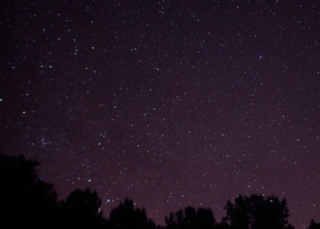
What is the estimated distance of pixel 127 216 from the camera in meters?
18.1

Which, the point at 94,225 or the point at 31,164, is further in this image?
the point at 94,225

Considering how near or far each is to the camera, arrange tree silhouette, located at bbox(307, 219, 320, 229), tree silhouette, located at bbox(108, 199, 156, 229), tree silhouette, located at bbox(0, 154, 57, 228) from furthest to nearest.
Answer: tree silhouette, located at bbox(307, 219, 320, 229) < tree silhouette, located at bbox(108, 199, 156, 229) < tree silhouette, located at bbox(0, 154, 57, 228)

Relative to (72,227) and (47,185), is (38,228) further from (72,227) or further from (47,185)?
(47,185)

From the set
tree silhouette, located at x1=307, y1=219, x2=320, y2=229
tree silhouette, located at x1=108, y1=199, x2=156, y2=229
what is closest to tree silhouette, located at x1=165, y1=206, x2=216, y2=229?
tree silhouette, located at x1=108, y1=199, x2=156, y2=229

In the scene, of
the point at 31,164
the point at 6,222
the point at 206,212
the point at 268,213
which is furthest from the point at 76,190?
the point at 268,213

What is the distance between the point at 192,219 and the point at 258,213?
5421 mm

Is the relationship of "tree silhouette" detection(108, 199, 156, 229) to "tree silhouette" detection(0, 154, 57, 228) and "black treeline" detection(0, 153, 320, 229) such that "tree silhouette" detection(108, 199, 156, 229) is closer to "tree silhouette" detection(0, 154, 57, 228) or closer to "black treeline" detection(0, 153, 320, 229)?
"black treeline" detection(0, 153, 320, 229)

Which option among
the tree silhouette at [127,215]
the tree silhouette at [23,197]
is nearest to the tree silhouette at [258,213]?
the tree silhouette at [127,215]

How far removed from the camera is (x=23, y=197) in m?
8.73

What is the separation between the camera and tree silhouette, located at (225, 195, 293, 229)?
64.2 feet

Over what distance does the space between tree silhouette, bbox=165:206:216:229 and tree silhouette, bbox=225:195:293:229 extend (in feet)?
8.78

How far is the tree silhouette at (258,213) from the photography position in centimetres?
1958

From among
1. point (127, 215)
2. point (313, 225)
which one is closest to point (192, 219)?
point (127, 215)

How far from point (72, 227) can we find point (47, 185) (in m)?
2.01
